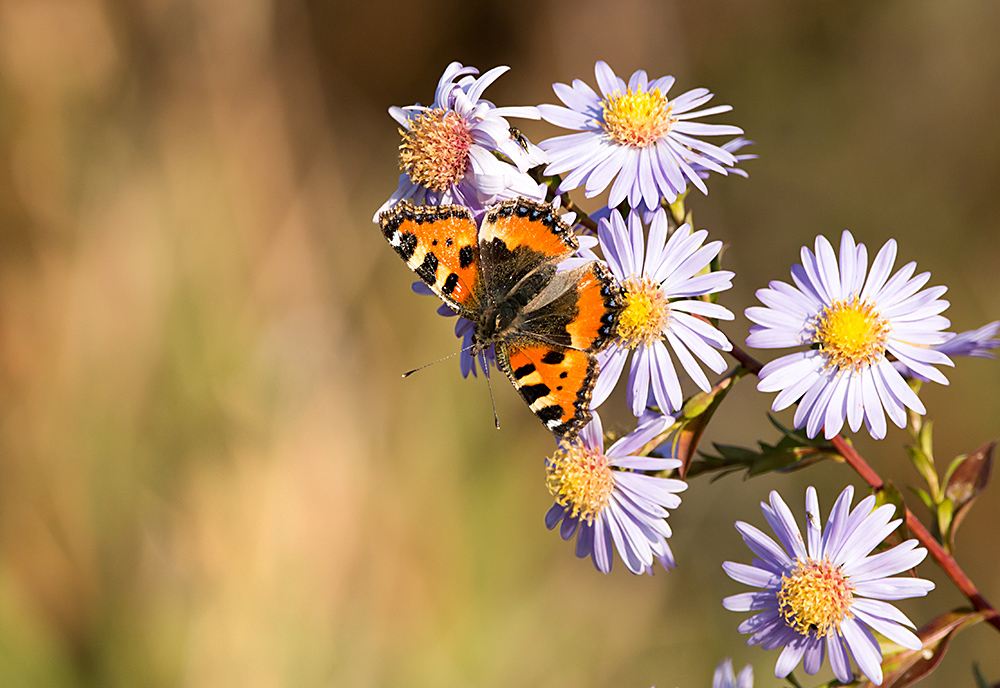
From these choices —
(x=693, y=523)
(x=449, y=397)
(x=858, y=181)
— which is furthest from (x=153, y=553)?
(x=858, y=181)

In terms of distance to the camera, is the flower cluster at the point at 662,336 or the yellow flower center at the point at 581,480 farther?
the yellow flower center at the point at 581,480

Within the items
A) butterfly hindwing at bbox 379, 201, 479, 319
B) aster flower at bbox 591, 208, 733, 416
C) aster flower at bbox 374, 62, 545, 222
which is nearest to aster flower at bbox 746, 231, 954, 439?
aster flower at bbox 591, 208, 733, 416

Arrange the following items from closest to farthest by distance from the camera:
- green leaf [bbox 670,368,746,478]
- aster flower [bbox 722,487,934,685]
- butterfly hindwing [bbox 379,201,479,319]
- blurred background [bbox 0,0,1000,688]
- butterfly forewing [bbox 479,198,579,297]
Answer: aster flower [bbox 722,487,934,685] < green leaf [bbox 670,368,746,478] < butterfly forewing [bbox 479,198,579,297] < butterfly hindwing [bbox 379,201,479,319] < blurred background [bbox 0,0,1000,688]

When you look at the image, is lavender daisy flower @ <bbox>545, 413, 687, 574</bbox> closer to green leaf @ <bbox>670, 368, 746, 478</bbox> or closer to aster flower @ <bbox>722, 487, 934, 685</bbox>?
green leaf @ <bbox>670, 368, 746, 478</bbox>

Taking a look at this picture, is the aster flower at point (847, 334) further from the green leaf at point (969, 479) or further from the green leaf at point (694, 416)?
the green leaf at point (969, 479)

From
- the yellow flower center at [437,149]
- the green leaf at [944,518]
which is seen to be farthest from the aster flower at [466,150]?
the green leaf at [944,518]

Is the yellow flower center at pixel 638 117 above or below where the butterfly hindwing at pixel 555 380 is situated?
above

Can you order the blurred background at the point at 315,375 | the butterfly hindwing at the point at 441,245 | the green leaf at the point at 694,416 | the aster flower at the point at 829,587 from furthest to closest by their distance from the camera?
the blurred background at the point at 315,375 < the butterfly hindwing at the point at 441,245 < the green leaf at the point at 694,416 < the aster flower at the point at 829,587
